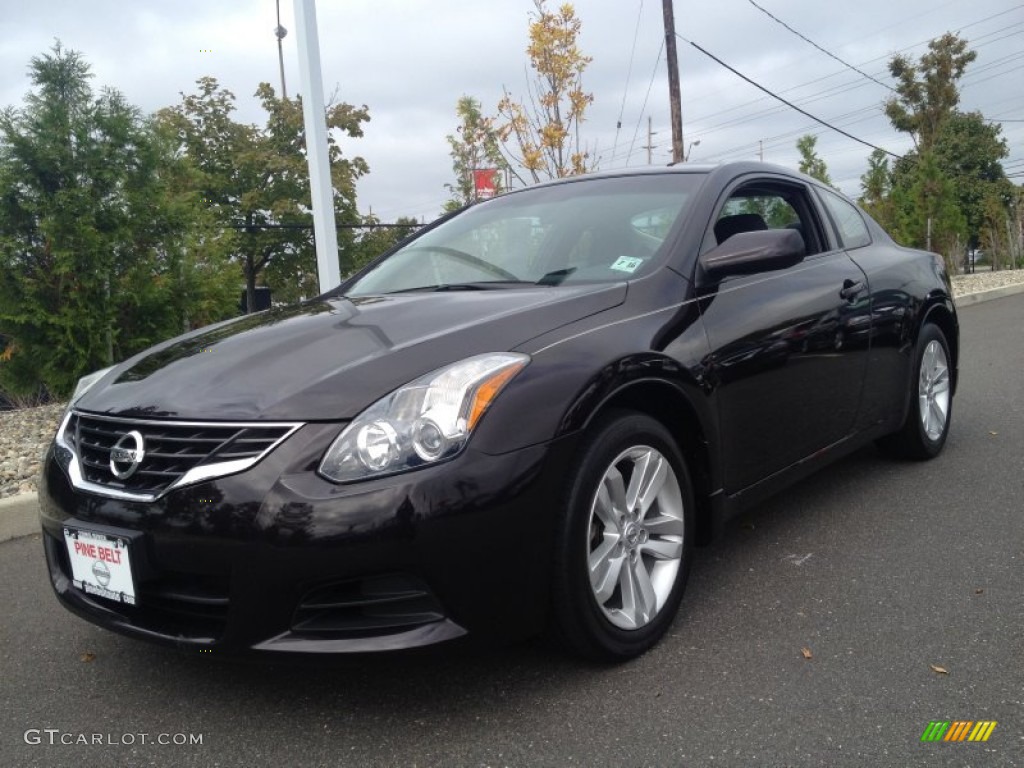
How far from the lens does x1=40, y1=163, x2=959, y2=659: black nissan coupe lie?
208 cm

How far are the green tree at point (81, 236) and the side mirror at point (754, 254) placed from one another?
218 inches

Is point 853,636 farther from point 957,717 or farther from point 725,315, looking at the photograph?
point 725,315

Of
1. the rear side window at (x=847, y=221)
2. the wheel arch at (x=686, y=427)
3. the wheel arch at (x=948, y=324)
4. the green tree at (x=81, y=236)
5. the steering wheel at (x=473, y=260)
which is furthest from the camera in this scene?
the green tree at (x=81, y=236)

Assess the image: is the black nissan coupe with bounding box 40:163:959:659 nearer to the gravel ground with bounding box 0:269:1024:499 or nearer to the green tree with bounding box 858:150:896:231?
the gravel ground with bounding box 0:269:1024:499

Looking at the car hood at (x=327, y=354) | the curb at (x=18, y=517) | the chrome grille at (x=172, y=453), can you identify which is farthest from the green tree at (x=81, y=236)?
the chrome grille at (x=172, y=453)

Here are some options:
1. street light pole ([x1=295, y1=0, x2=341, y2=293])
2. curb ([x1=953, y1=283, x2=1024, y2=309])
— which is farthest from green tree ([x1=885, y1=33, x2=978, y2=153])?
street light pole ([x1=295, y1=0, x2=341, y2=293])

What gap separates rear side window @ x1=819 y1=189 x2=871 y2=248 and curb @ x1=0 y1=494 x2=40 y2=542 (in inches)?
163

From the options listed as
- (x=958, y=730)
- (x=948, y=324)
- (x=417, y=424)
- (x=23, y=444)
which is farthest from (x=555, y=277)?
(x=23, y=444)

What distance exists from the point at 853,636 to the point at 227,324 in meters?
2.40

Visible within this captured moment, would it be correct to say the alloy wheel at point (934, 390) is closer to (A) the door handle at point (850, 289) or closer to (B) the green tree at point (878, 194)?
(A) the door handle at point (850, 289)

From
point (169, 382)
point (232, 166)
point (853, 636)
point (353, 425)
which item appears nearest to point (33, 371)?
point (169, 382)

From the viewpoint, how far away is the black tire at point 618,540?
229cm

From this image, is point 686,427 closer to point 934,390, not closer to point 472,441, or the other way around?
point 472,441

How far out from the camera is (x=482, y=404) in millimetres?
2178
